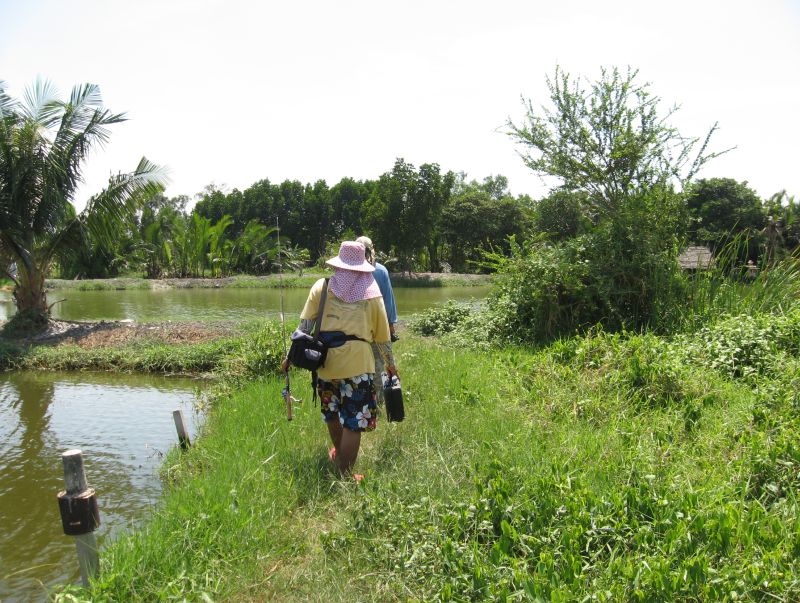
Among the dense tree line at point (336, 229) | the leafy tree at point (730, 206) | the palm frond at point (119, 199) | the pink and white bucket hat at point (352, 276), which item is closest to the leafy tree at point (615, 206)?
the pink and white bucket hat at point (352, 276)

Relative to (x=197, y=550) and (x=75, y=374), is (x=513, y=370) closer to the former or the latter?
(x=197, y=550)

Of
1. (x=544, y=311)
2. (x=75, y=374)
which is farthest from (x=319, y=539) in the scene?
(x=75, y=374)

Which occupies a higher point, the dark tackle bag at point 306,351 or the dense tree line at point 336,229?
the dense tree line at point 336,229

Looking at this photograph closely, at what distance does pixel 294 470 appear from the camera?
4.29 meters

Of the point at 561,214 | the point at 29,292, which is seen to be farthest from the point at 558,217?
the point at 29,292

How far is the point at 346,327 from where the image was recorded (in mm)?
3953

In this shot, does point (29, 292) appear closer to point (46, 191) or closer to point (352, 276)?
point (46, 191)

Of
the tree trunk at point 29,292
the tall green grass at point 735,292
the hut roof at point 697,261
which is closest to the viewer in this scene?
the tall green grass at point 735,292

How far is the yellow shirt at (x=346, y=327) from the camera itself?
3912 mm

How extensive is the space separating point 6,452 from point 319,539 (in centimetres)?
491

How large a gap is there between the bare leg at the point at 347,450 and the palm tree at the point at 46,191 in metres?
12.4

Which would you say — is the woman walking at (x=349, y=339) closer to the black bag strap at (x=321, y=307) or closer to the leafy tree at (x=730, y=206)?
the black bag strap at (x=321, y=307)

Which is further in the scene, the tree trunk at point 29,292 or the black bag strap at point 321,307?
the tree trunk at point 29,292

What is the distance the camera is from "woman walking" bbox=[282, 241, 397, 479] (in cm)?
393
